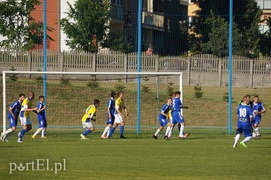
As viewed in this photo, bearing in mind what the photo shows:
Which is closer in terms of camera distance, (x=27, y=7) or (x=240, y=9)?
(x=27, y=7)

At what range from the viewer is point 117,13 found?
4297cm

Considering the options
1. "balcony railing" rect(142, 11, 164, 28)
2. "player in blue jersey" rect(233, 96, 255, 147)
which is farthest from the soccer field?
"balcony railing" rect(142, 11, 164, 28)

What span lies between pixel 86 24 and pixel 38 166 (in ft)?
69.7

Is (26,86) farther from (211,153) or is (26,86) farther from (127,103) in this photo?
(211,153)

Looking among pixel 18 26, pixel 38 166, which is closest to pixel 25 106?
pixel 18 26

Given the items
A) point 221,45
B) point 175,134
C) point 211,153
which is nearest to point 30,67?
point 175,134

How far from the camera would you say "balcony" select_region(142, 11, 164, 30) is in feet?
140

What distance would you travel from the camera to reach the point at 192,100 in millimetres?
43469

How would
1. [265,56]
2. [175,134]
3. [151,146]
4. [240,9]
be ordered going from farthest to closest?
[240,9] < [265,56] < [175,134] < [151,146]

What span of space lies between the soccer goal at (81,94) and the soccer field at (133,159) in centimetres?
591

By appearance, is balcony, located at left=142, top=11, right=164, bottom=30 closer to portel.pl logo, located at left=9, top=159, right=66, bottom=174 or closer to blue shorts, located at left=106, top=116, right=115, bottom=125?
blue shorts, located at left=106, top=116, right=115, bottom=125

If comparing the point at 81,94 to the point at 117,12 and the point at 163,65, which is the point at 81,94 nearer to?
the point at 163,65

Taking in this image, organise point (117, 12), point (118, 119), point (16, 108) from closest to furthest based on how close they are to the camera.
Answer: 1. point (16, 108)
2. point (118, 119)
3. point (117, 12)

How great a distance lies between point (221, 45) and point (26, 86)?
1248 cm
